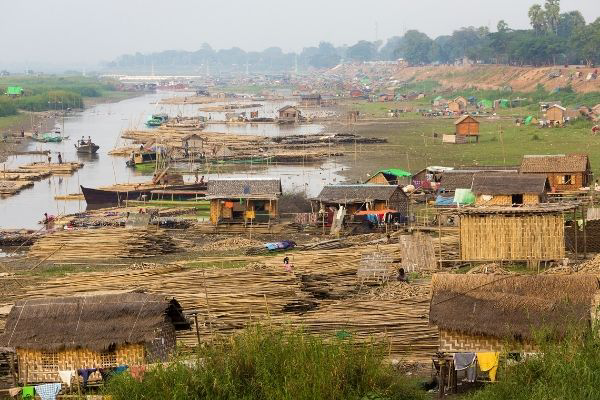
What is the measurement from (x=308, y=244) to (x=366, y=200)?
135 inches

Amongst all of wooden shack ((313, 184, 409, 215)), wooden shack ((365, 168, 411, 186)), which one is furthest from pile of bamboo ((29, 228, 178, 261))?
wooden shack ((365, 168, 411, 186))

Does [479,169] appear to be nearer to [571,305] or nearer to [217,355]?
[571,305]

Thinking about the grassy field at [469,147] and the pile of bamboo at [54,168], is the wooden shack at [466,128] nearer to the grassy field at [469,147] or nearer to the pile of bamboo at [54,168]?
the grassy field at [469,147]

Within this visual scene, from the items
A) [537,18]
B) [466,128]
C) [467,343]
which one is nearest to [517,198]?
[467,343]

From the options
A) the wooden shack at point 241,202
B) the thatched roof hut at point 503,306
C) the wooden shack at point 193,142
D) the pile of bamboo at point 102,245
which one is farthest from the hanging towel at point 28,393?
the wooden shack at point 193,142

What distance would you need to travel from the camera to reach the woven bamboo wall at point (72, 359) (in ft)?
45.6

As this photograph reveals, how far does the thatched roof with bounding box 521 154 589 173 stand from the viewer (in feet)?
96.2

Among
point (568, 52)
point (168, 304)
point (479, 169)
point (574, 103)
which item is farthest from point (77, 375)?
point (568, 52)

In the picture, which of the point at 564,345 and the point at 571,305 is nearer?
the point at 564,345

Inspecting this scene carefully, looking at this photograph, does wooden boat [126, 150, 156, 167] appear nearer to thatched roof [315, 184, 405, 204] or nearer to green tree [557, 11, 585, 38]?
thatched roof [315, 184, 405, 204]

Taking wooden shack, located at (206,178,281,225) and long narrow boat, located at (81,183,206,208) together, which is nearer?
wooden shack, located at (206,178,281,225)

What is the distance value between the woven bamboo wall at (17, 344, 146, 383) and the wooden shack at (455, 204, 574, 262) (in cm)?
790

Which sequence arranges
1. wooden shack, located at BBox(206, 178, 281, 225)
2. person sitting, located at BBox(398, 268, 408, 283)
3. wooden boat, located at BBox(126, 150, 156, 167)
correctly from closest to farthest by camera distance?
1. person sitting, located at BBox(398, 268, 408, 283)
2. wooden shack, located at BBox(206, 178, 281, 225)
3. wooden boat, located at BBox(126, 150, 156, 167)

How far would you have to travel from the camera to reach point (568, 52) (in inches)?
3585
